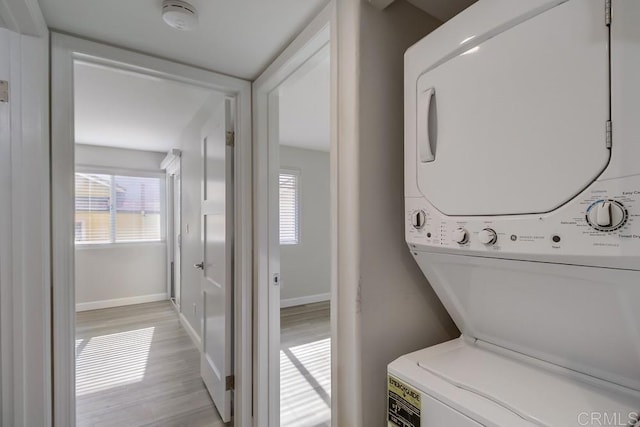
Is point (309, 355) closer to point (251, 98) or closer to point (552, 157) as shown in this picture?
point (251, 98)

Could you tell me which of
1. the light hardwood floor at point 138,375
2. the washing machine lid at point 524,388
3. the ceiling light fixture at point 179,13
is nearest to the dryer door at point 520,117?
the washing machine lid at point 524,388

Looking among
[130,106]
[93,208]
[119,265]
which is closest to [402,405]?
[130,106]

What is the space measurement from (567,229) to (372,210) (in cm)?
52

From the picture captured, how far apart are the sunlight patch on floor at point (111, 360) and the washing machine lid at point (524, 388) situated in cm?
262

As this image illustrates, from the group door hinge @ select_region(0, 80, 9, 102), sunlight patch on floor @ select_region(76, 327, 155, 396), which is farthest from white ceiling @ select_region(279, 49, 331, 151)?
sunlight patch on floor @ select_region(76, 327, 155, 396)

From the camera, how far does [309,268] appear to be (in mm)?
4504

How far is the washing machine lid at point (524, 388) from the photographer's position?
616 millimetres

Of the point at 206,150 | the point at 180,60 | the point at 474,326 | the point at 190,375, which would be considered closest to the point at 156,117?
the point at 206,150

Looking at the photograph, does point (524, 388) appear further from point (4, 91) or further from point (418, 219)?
point (4, 91)

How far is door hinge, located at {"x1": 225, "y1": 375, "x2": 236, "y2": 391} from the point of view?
1856 mm

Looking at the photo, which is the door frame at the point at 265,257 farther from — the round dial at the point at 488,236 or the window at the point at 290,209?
the window at the point at 290,209

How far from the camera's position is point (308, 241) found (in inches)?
177

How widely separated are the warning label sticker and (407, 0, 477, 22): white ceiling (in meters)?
1.25

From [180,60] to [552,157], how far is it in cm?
169
